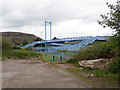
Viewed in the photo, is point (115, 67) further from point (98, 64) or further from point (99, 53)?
point (99, 53)

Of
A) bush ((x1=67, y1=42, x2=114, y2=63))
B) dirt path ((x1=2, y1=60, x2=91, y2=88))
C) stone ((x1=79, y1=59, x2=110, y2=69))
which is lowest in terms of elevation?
dirt path ((x1=2, y1=60, x2=91, y2=88))

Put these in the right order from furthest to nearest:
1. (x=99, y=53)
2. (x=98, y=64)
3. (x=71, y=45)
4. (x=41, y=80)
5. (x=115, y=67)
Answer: (x=71, y=45), (x=99, y=53), (x=98, y=64), (x=115, y=67), (x=41, y=80)

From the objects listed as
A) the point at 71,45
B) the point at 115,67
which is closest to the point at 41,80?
the point at 115,67

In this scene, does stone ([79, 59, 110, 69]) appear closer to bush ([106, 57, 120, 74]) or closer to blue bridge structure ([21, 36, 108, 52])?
bush ([106, 57, 120, 74])

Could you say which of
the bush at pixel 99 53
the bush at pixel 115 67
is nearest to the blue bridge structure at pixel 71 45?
the bush at pixel 99 53

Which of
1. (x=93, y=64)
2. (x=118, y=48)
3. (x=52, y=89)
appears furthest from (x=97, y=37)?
(x=52, y=89)

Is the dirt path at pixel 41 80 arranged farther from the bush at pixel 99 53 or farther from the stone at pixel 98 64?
the bush at pixel 99 53

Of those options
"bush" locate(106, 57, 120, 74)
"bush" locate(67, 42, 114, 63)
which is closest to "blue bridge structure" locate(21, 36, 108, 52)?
"bush" locate(67, 42, 114, 63)

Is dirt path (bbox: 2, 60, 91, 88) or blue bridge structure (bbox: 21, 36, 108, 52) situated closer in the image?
dirt path (bbox: 2, 60, 91, 88)

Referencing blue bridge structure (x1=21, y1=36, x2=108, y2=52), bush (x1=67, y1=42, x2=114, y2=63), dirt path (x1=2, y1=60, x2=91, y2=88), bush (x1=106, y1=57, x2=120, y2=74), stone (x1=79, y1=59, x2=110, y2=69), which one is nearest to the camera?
dirt path (x1=2, y1=60, x2=91, y2=88)

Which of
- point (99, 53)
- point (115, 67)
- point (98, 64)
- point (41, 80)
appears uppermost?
point (99, 53)

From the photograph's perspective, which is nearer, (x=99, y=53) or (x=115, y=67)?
(x=115, y=67)

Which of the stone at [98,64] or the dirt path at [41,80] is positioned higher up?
the stone at [98,64]

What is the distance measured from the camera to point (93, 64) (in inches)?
367
